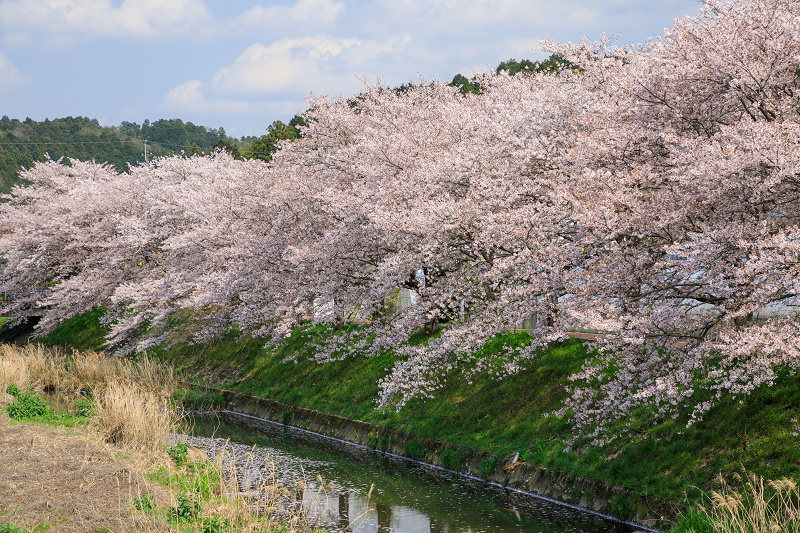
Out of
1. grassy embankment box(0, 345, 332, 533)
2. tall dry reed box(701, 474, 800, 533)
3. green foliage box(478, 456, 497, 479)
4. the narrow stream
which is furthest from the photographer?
green foliage box(478, 456, 497, 479)

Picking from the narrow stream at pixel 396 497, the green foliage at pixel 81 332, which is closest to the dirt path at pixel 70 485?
the narrow stream at pixel 396 497

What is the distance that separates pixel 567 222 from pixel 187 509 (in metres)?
8.32

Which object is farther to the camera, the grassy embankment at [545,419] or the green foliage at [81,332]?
the green foliage at [81,332]

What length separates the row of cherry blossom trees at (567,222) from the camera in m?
9.32

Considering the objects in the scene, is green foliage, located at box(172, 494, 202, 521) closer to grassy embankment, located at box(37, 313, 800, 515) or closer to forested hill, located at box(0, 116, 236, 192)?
grassy embankment, located at box(37, 313, 800, 515)

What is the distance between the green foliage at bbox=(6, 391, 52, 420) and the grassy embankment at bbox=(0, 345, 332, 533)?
1.0 inches

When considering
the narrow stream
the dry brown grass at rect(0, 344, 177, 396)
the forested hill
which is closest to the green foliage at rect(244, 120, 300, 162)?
the forested hill

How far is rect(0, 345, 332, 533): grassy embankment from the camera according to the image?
916 cm

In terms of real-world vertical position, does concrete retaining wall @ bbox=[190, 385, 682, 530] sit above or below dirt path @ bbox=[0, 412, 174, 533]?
below

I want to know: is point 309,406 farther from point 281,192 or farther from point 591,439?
point 591,439

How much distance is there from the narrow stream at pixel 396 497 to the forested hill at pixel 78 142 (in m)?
80.3

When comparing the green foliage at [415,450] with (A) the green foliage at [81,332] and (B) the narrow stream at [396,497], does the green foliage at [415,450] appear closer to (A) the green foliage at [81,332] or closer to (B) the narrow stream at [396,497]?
(B) the narrow stream at [396,497]

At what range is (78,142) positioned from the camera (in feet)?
386

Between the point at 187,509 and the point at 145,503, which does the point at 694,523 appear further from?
the point at 145,503
